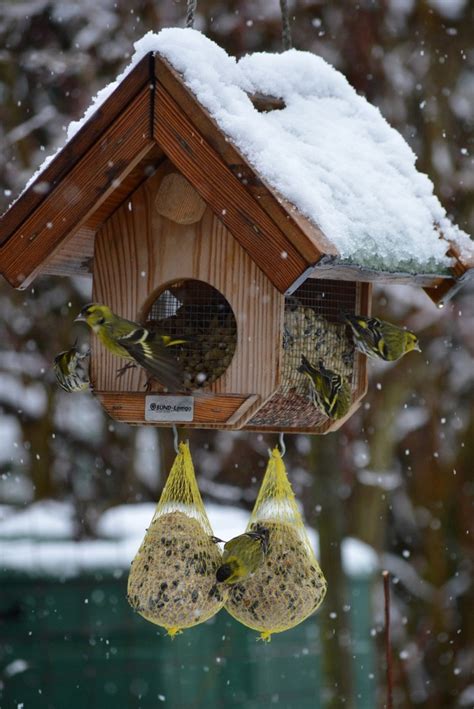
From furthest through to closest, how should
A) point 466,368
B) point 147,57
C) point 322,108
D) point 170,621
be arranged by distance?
point 466,368 < point 322,108 < point 170,621 < point 147,57

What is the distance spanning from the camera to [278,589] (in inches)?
150

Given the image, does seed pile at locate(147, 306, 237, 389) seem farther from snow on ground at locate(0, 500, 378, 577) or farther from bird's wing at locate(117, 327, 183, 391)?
snow on ground at locate(0, 500, 378, 577)

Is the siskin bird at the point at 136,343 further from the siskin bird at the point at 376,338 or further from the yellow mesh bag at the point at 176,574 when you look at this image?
the siskin bird at the point at 376,338

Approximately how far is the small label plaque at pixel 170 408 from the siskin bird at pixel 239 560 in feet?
1.46

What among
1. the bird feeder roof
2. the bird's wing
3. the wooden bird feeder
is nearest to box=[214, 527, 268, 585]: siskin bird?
the wooden bird feeder

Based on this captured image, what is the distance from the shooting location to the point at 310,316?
387cm

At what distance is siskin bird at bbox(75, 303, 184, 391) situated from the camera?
3.38m

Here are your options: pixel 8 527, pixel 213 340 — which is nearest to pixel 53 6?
pixel 8 527

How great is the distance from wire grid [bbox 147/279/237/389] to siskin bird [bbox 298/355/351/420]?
27cm

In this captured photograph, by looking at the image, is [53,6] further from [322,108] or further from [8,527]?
[322,108]

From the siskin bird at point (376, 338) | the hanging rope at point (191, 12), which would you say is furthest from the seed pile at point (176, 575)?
the hanging rope at point (191, 12)

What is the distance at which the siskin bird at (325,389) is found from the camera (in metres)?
3.68

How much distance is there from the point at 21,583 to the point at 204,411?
14.2 ft

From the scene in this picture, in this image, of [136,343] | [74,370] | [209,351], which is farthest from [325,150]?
[74,370]
